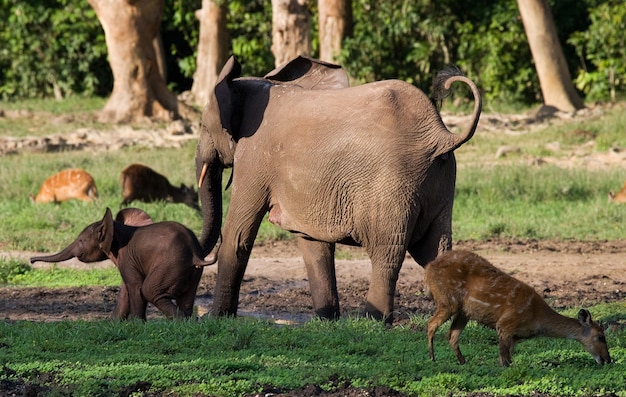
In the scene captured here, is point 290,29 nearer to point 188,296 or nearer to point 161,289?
point 188,296

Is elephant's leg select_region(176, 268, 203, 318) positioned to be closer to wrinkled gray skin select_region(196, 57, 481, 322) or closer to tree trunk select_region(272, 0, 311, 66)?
wrinkled gray skin select_region(196, 57, 481, 322)

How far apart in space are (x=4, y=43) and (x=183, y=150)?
38.0 feet

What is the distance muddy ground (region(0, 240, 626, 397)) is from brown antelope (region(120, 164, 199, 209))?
91.8 inches

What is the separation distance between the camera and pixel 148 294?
29.3ft

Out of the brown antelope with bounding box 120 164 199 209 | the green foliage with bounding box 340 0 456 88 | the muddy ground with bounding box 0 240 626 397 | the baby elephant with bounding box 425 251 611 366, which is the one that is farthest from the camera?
the green foliage with bounding box 340 0 456 88

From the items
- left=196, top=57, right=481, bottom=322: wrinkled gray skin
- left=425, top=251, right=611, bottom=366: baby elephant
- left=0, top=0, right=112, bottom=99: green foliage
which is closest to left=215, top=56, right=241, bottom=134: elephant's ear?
left=196, top=57, right=481, bottom=322: wrinkled gray skin

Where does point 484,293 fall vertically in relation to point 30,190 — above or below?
above

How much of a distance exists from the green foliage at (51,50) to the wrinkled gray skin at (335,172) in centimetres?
2138

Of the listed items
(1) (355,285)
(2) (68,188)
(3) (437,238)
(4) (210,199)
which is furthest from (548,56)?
(3) (437,238)

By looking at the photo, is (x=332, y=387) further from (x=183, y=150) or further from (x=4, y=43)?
(x=4, y=43)

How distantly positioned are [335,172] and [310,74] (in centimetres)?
157

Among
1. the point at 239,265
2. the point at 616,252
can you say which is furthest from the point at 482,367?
the point at 616,252

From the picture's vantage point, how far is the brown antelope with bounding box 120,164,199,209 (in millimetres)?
15469

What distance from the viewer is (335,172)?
28.2 feet
